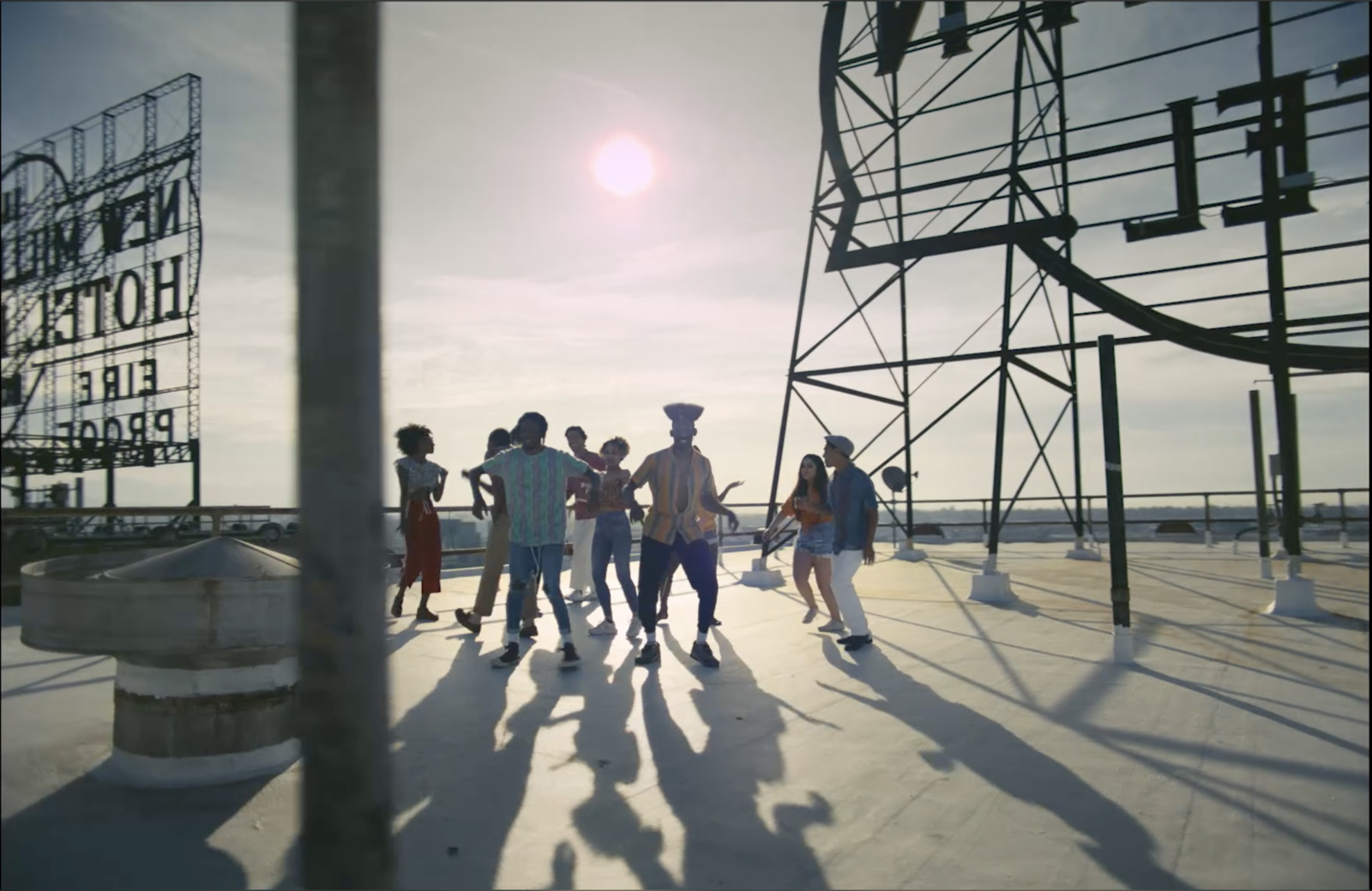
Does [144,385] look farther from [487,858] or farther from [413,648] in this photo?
[487,858]

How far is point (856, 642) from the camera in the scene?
5.90 m

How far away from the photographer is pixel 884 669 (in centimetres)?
518

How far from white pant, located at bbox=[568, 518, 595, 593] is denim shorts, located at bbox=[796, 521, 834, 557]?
214 cm

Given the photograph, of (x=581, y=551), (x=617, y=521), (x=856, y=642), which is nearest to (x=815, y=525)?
(x=856, y=642)

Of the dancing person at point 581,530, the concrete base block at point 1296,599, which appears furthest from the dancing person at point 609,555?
the concrete base block at point 1296,599

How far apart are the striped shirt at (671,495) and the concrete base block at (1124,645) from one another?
276 cm

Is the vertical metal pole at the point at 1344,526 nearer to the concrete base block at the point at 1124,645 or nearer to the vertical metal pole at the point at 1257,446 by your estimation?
the vertical metal pole at the point at 1257,446

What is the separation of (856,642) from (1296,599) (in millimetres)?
4072

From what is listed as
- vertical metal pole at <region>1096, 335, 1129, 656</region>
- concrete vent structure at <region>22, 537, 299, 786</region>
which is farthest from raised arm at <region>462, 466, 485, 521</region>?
vertical metal pole at <region>1096, 335, 1129, 656</region>

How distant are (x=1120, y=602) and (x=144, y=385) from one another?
1460 inches

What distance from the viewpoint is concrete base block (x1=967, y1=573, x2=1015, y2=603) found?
8.15 meters

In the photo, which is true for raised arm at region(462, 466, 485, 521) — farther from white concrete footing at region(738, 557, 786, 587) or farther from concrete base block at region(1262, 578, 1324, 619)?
concrete base block at region(1262, 578, 1324, 619)

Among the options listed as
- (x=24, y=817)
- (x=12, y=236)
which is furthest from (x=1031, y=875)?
(x=12, y=236)

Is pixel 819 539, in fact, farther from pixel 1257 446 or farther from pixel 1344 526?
pixel 1344 526
